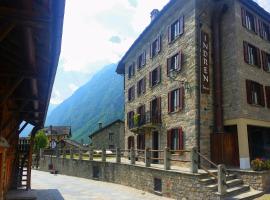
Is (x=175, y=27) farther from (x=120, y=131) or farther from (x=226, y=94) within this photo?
(x=120, y=131)

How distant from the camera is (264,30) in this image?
21.0m

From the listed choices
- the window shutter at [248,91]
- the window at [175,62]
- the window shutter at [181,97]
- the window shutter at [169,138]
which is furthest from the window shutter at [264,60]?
the window shutter at [169,138]

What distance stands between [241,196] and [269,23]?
13.8 metres

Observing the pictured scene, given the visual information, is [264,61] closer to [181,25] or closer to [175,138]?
[181,25]

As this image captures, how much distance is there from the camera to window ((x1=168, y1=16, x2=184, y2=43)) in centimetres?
2012

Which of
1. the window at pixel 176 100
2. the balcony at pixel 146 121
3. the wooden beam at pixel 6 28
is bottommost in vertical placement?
the wooden beam at pixel 6 28

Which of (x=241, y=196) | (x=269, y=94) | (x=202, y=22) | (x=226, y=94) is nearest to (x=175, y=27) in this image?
(x=202, y=22)

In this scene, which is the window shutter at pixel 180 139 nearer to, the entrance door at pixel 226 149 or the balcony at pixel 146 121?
the entrance door at pixel 226 149

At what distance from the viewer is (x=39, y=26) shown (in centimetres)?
367

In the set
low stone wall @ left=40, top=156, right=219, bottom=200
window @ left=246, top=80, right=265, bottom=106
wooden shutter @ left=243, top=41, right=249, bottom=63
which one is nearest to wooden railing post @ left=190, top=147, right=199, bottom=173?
low stone wall @ left=40, top=156, right=219, bottom=200

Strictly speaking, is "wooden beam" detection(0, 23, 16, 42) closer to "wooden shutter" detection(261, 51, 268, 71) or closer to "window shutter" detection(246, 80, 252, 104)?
"window shutter" detection(246, 80, 252, 104)

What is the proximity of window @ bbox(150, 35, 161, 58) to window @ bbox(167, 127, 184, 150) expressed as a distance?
6.85 metres

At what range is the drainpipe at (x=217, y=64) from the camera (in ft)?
58.4

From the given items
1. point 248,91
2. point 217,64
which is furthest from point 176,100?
point 248,91
